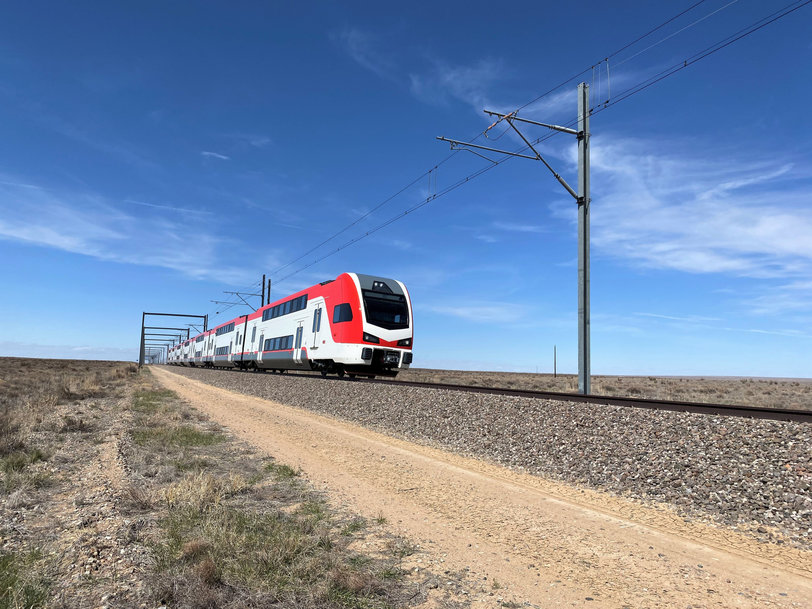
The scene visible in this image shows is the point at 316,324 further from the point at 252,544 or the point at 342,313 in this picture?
the point at 252,544

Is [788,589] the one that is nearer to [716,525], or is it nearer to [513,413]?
[716,525]

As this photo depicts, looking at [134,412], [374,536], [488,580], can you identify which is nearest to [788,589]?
[488,580]

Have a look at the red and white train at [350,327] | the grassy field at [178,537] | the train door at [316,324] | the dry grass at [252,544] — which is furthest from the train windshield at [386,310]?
the dry grass at [252,544]

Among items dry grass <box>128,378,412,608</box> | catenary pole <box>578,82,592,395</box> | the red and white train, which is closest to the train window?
the red and white train

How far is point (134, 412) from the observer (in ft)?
56.5

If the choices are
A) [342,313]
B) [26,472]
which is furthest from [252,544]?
[342,313]

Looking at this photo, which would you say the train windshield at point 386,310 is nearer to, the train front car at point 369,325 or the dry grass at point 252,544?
the train front car at point 369,325

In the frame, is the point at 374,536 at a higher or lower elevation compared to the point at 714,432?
lower

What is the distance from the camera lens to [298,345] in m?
26.9

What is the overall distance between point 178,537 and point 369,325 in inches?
629

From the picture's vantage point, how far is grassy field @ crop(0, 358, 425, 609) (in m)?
4.07

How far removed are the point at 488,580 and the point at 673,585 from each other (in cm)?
171

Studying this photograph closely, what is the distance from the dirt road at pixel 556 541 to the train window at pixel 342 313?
11506 millimetres

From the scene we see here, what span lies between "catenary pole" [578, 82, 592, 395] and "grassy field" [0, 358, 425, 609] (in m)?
8.71
